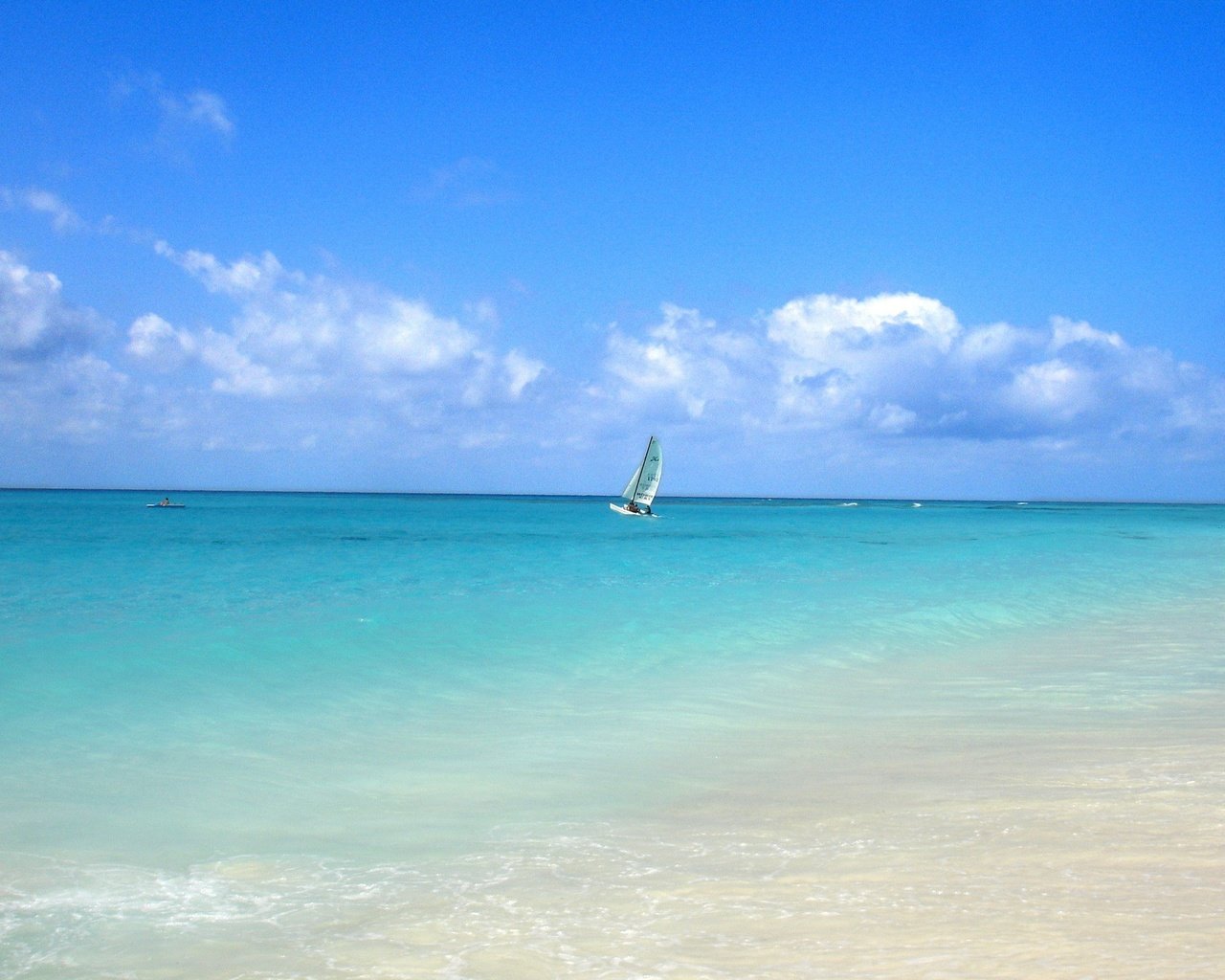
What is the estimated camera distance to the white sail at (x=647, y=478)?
6656cm

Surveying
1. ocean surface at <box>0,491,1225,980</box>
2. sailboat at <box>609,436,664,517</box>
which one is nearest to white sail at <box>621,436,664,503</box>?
sailboat at <box>609,436,664,517</box>

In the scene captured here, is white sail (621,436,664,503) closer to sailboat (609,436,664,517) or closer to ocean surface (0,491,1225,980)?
A: sailboat (609,436,664,517)

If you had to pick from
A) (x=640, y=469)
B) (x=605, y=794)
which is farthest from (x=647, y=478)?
(x=605, y=794)

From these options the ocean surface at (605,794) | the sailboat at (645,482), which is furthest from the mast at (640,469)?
the ocean surface at (605,794)

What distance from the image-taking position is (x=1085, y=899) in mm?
4500

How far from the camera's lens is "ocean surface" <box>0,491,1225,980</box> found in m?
4.32

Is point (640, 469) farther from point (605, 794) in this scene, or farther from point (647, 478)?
point (605, 794)

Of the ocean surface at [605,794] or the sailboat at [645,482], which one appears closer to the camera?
the ocean surface at [605,794]

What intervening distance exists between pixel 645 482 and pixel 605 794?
6387cm

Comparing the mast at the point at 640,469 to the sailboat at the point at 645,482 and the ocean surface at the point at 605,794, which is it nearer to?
the sailboat at the point at 645,482

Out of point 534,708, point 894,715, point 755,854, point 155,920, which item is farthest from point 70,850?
point 894,715

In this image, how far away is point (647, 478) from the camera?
69.8 m

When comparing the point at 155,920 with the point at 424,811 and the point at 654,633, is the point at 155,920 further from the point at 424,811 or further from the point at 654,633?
the point at 654,633

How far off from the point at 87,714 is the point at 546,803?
→ 17.6 feet
